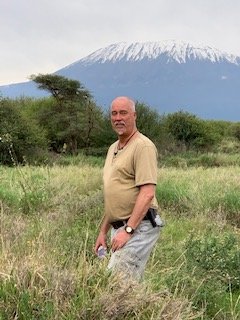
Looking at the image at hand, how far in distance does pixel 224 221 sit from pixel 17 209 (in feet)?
9.90

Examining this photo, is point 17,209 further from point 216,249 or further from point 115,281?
point 115,281

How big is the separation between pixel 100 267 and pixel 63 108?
38.2 m

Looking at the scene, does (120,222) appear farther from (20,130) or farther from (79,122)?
(79,122)

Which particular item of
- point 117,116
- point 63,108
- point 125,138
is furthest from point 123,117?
point 63,108

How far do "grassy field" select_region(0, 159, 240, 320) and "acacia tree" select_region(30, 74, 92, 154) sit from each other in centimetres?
2953

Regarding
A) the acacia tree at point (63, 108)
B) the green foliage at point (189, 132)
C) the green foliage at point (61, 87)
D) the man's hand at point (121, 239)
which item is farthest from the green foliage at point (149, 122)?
the man's hand at point (121, 239)

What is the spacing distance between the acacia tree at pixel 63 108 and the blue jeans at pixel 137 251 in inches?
1353

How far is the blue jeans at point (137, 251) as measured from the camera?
356cm

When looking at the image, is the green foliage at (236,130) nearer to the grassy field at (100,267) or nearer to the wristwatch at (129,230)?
the grassy field at (100,267)

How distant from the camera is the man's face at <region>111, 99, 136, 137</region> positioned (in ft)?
12.0

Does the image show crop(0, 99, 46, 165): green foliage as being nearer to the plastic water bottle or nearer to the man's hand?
the plastic water bottle

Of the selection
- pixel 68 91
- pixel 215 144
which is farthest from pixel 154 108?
pixel 215 144

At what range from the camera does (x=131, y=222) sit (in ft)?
11.6

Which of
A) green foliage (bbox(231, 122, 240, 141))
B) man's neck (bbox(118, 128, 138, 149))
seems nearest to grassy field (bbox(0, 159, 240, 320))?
man's neck (bbox(118, 128, 138, 149))
